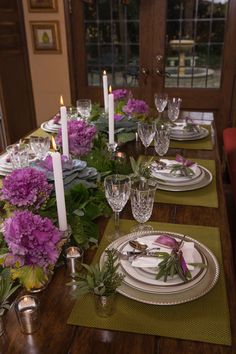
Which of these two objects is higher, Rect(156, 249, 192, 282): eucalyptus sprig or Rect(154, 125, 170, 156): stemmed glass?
Rect(154, 125, 170, 156): stemmed glass

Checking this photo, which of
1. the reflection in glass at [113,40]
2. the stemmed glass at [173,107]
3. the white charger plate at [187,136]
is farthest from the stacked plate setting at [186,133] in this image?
the reflection in glass at [113,40]

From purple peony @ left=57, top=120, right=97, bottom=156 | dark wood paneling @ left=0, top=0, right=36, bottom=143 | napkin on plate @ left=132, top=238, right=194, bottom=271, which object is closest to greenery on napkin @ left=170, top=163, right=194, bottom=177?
purple peony @ left=57, top=120, right=97, bottom=156

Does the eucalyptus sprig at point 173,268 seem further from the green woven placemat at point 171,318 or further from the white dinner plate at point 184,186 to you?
the white dinner plate at point 184,186

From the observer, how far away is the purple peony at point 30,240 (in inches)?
27.4

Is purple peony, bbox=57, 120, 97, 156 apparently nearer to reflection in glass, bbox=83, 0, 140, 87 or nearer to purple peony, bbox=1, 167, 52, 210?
purple peony, bbox=1, 167, 52, 210

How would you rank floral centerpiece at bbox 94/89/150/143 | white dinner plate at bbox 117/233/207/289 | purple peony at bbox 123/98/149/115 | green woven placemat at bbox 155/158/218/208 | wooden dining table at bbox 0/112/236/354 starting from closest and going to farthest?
wooden dining table at bbox 0/112/236/354, white dinner plate at bbox 117/233/207/289, green woven placemat at bbox 155/158/218/208, floral centerpiece at bbox 94/89/150/143, purple peony at bbox 123/98/149/115

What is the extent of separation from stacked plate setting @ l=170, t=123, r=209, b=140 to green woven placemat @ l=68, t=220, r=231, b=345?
107cm

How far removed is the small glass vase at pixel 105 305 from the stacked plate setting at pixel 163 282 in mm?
46

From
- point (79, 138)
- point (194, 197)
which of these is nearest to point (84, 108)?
point (79, 138)

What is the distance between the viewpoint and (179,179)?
1.26 m

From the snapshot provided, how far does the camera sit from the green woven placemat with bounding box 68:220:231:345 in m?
0.67

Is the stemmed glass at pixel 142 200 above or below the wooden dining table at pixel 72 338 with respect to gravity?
above

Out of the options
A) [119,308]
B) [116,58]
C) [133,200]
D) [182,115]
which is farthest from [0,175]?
[116,58]

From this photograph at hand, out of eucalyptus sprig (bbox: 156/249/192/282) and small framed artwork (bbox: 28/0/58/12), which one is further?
small framed artwork (bbox: 28/0/58/12)
